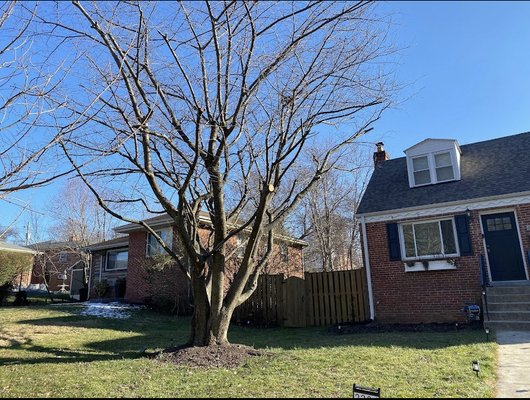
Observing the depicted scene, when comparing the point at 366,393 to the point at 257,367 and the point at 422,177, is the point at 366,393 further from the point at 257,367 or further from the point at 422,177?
the point at 422,177

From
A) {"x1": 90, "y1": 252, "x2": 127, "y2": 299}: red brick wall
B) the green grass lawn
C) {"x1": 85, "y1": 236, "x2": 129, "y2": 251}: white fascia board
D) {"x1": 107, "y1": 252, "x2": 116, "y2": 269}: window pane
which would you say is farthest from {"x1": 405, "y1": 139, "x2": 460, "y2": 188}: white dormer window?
{"x1": 107, "y1": 252, "x2": 116, "y2": 269}: window pane

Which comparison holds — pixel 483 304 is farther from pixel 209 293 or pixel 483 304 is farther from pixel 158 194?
pixel 158 194

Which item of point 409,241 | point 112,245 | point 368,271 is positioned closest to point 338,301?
point 368,271

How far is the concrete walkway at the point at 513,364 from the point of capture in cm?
503

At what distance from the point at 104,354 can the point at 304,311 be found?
767cm

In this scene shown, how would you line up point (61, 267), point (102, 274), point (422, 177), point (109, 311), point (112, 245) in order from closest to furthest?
point (422, 177) → point (109, 311) → point (112, 245) → point (102, 274) → point (61, 267)

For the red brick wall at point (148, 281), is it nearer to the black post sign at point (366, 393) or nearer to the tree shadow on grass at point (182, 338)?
the tree shadow on grass at point (182, 338)

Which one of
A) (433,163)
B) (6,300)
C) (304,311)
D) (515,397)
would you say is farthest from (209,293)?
(6,300)

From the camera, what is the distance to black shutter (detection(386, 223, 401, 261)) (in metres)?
13.5

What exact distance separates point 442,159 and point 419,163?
0.76m

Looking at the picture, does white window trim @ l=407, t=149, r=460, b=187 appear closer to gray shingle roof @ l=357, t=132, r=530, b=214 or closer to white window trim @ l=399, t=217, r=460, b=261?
gray shingle roof @ l=357, t=132, r=530, b=214

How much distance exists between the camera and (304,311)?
14.5 metres

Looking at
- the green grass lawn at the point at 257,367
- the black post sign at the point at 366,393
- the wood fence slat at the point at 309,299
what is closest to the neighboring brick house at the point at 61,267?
the wood fence slat at the point at 309,299

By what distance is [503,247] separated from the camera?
1243 cm
